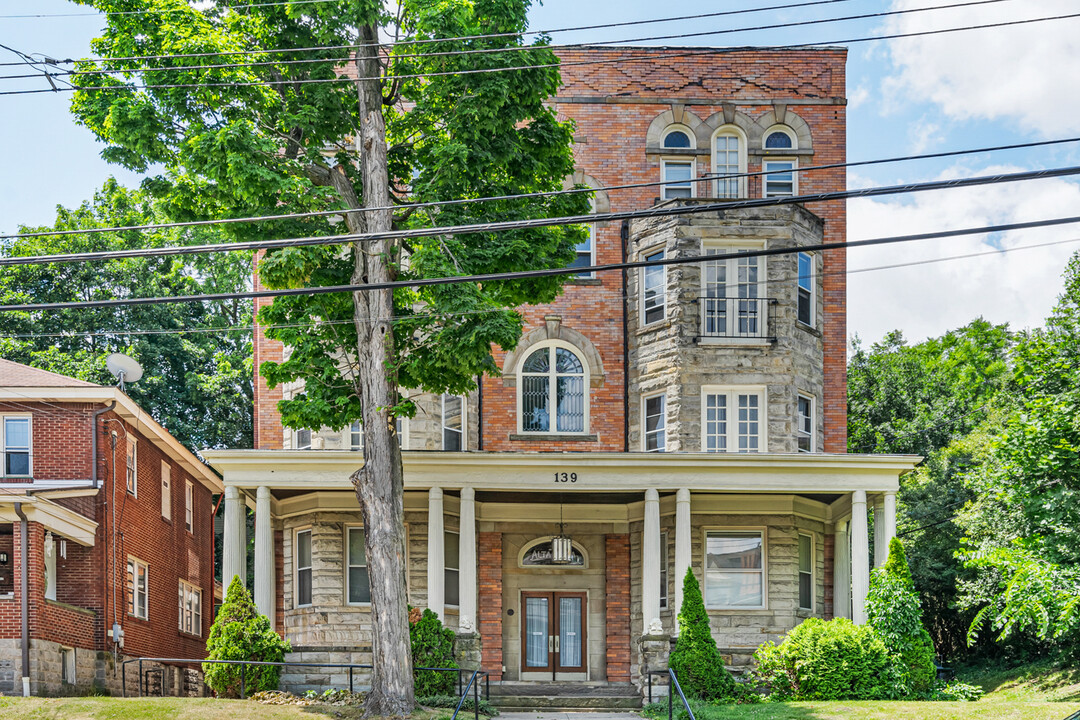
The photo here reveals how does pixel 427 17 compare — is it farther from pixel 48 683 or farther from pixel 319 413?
pixel 48 683

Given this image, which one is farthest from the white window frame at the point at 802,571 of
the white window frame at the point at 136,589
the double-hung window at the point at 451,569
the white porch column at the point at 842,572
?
the white window frame at the point at 136,589

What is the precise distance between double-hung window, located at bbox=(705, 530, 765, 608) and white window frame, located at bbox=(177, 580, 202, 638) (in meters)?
13.9

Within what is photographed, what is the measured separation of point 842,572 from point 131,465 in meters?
15.5

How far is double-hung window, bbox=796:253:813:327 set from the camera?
26297 mm

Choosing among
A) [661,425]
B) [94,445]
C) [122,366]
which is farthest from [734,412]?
[122,366]

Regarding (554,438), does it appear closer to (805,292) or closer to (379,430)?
(805,292)

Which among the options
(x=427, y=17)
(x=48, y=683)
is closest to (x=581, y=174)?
(x=427, y=17)

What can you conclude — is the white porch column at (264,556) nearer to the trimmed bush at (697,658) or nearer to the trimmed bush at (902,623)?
the trimmed bush at (697,658)

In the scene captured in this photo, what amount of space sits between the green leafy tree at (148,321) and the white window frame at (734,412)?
17.2 m

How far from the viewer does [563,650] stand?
82.9 ft

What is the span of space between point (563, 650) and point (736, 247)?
30.4ft

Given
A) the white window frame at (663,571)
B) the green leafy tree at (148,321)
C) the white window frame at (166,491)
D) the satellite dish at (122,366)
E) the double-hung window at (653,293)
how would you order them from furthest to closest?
the green leafy tree at (148,321) < the white window frame at (166,491) < the satellite dish at (122,366) < the double-hung window at (653,293) < the white window frame at (663,571)

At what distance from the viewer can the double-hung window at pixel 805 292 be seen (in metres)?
26.3

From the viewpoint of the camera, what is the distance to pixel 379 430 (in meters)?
18.6
